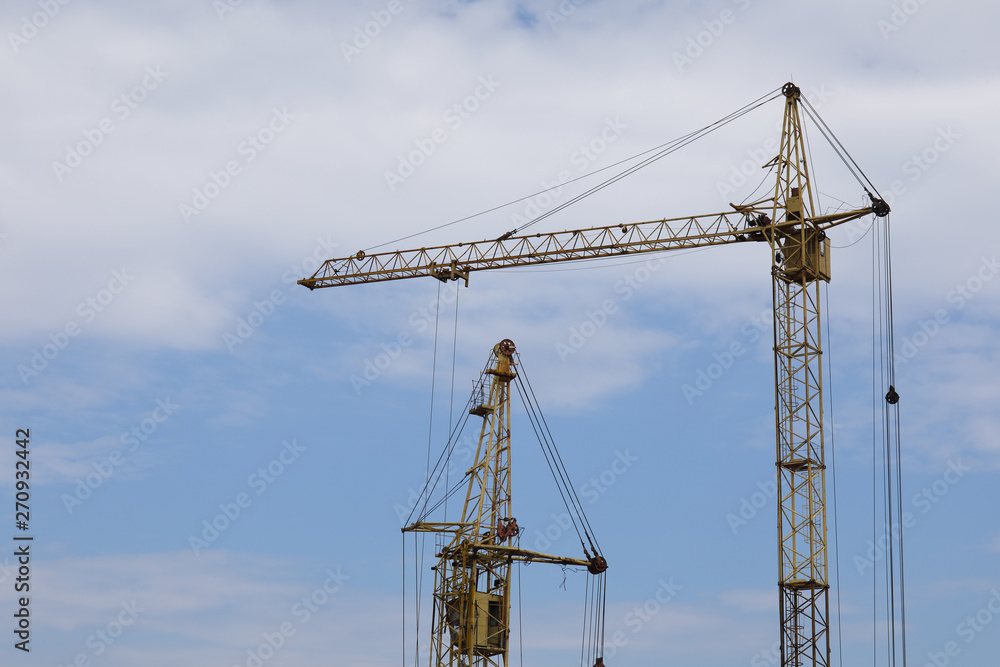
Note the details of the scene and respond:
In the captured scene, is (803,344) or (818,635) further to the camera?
(803,344)

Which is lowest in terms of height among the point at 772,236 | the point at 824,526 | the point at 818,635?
the point at 818,635

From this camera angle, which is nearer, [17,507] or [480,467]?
[17,507]

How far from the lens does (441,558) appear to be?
92.4 metres

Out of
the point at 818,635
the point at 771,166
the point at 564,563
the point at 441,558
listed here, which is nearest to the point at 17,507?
the point at 441,558

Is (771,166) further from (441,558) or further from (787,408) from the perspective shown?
(441,558)

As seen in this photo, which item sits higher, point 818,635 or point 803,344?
point 803,344

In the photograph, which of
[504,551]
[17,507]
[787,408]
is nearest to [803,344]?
[787,408]

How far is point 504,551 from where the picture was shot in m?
91.1

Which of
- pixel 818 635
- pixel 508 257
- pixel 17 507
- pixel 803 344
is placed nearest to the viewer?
pixel 17 507

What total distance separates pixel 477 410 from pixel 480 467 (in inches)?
170

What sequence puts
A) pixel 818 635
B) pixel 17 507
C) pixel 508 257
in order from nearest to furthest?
pixel 17 507, pixel 818 635, pixel 508 257

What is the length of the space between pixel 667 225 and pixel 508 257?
45.9 ft

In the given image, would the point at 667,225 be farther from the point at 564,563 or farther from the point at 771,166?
the point at 564,563

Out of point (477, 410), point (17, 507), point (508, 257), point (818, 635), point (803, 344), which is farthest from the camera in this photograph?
point (508, 257)
